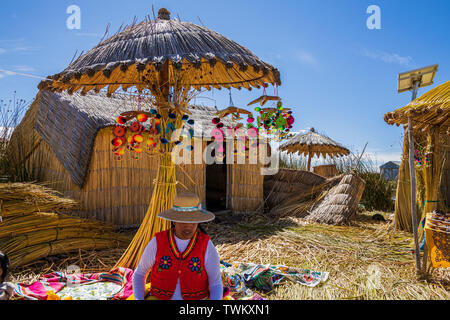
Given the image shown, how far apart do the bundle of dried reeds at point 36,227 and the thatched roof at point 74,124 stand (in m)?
1.22

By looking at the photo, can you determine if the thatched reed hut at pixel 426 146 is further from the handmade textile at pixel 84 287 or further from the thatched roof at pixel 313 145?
the thatched roof at pixel 313 145

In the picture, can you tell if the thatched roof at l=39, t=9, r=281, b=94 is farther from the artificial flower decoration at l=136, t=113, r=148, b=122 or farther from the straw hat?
the straw hat

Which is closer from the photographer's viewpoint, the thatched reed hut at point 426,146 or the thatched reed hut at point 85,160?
the thatched reed hut at point 426,146

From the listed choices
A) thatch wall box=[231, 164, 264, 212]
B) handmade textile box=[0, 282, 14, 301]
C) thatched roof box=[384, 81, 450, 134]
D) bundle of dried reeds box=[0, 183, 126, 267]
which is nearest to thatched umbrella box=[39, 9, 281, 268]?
bundle of dried reeds box=[0, 183, 126, 267]

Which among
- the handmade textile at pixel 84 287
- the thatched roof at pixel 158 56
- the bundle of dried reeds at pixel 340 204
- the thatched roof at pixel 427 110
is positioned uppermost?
the thatched roof at pixel 158 56

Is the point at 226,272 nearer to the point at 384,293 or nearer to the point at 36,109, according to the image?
the point at 384,293

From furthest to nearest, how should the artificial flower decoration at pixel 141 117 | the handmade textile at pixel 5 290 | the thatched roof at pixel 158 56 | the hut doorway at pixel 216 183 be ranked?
the hut doorway at pixel 216 183
the artificial flower decoration at pixel 141 117
the thatched roof at pixel 158 56
the handmade textile at pixel 5 290

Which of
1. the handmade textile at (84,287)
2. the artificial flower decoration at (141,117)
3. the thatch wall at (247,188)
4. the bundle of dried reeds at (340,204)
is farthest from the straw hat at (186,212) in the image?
the thatch wall at (247,188)

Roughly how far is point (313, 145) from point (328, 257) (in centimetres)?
660


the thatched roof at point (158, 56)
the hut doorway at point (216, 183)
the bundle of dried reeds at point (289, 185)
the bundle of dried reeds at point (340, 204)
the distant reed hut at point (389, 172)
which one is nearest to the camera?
the thatched roof at point (158, 56)

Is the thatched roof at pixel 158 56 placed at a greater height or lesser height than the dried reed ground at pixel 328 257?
greater

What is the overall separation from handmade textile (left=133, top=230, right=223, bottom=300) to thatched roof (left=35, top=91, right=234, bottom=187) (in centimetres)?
352

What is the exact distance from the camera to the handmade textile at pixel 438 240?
10.1 ft

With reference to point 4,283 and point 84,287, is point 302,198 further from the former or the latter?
point 4,283
